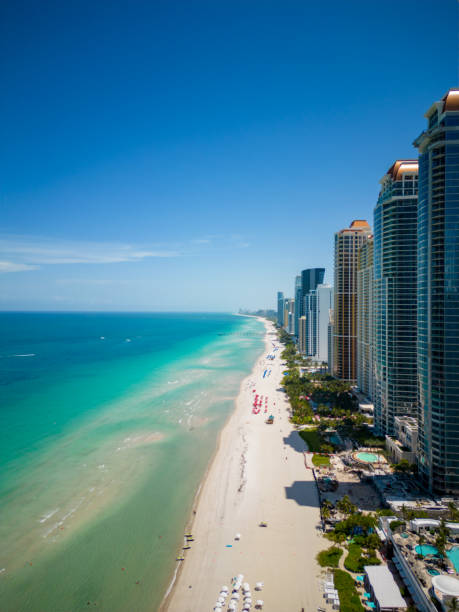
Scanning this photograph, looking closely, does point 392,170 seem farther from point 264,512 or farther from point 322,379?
point 322,379

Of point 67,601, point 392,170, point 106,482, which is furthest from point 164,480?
point 392,170

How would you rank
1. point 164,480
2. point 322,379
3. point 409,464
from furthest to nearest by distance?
point 322,379
point 164,480
point 409,464

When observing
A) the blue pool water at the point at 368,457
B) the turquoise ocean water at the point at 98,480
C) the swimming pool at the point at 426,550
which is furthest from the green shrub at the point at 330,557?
the blue pool water at the point at 368,457

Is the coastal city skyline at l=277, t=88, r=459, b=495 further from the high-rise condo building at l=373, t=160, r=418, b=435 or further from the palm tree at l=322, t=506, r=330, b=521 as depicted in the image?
the palm tree at l=322, t=506, r=330, b=521

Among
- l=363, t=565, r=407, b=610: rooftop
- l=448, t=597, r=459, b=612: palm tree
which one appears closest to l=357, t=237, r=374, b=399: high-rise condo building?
l=363, t=565, r=407, b=610: rooftop

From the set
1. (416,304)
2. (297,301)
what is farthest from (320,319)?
(416,304)

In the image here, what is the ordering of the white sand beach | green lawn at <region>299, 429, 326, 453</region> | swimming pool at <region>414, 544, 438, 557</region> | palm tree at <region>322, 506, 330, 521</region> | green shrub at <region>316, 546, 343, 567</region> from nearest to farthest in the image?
the white sand beach < swimming pool at <region>414, 544, 438, 557</region> < green shrub at <region>316, 546, 343, 567</region> < palm tree at <region>322, 506, 330, 521</region> < green lawn at <region>299, 429, 326, 453</region>
